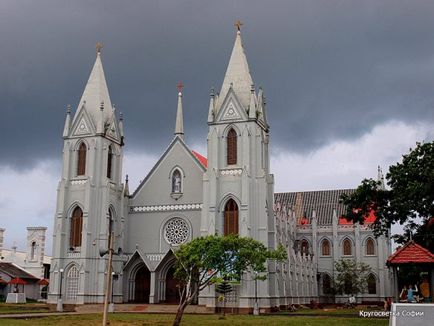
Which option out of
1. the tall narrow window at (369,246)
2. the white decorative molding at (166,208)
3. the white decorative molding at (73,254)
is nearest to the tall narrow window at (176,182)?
the white decorative molding at (166,208)

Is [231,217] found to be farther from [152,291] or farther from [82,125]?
[82,125]

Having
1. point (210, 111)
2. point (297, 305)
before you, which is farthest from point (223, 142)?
point (297, 305)

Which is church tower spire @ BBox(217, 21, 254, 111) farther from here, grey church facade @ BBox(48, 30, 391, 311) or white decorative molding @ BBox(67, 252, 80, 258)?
white decorative molding @ BBox(67, 252, 80, 258)

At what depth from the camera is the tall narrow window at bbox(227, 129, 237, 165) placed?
5003 centimetres

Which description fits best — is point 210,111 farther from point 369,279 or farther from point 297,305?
point 369,279

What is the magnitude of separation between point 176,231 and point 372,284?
1255 inches

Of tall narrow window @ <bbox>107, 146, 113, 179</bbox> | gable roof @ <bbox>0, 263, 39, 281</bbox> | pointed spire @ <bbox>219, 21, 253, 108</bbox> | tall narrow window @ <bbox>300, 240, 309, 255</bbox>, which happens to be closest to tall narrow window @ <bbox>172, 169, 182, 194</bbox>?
tall narrow window @ <bbox>107, 146, 113, 179</bbox>

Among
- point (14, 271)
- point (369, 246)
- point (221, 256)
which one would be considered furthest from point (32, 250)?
point (221, 256)

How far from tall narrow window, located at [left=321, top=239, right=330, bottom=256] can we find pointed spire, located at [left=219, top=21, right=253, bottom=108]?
Result: 1263 inches

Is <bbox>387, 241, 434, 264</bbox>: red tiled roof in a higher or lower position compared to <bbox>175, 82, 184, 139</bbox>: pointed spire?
lower

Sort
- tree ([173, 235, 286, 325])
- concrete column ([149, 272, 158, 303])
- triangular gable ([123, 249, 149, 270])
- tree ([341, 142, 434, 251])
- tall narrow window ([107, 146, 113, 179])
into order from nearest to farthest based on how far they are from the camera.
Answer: tree ([173, 235, 286, 325]) → tree ([341, 142, 434, 251]) → concrete column ([149, 272, 158, 303]) → triangular gable ([123, 249, 149, 270]) → tall narrow window ([107, 146, 113, 179])

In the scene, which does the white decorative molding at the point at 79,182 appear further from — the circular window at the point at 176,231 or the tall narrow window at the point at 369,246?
the tall narrow window at the point at 369,246

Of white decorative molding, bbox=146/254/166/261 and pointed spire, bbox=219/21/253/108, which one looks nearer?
pointed spire, bbox=219/21/253/108

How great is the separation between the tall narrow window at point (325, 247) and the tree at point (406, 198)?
37.6 meters
